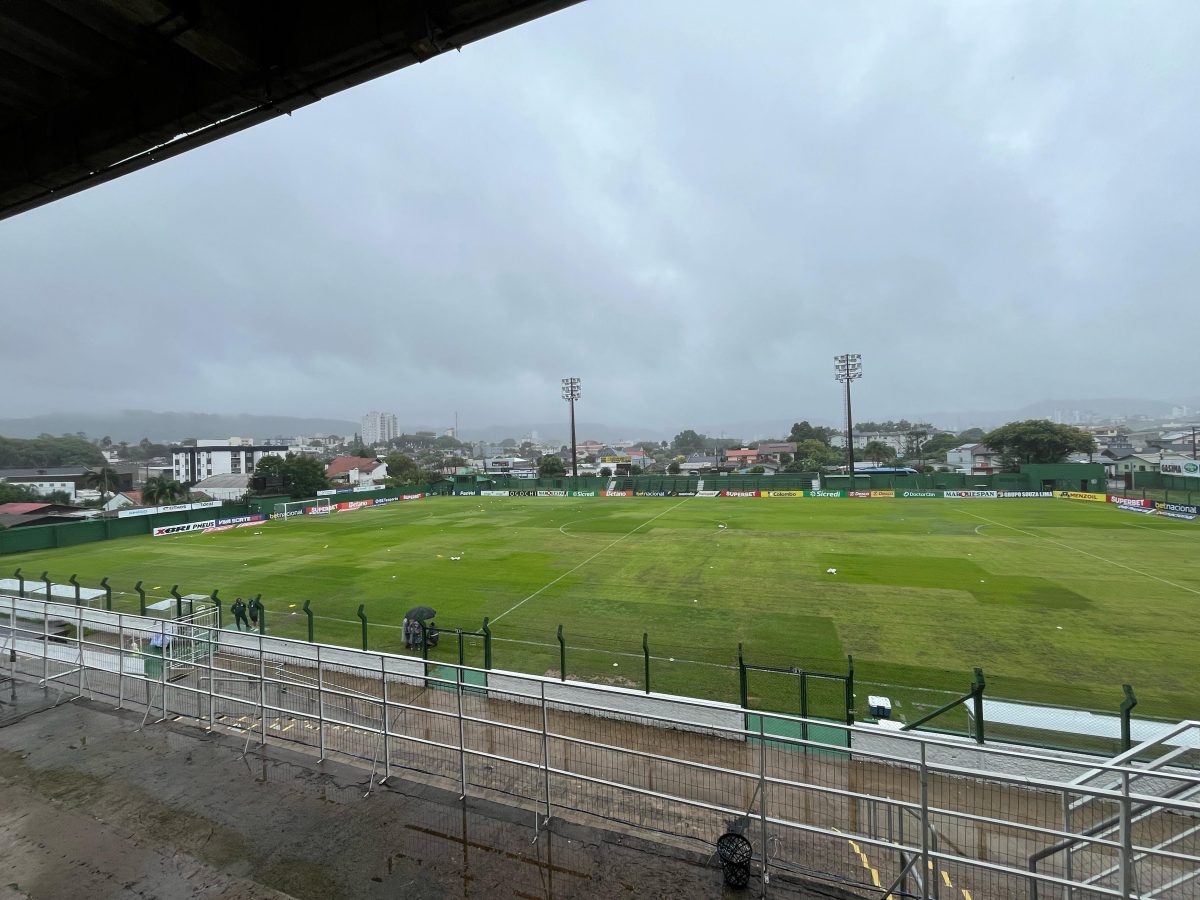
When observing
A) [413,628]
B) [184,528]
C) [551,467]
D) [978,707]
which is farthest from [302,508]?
[978,707]

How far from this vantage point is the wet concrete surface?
5.07 m

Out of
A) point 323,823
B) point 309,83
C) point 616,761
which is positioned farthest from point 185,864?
point 309,83

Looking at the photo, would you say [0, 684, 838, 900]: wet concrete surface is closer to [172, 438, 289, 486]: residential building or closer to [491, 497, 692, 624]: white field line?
[491, 497, 692, 624]: white field line

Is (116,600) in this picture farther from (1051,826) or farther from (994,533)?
(994,533)

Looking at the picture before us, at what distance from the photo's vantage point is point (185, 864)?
5352 mm

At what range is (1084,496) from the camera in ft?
179

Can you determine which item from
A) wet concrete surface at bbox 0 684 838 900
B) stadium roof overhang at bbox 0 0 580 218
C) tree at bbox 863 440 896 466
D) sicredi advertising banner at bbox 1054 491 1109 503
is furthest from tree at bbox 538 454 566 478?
stadium roof overhang at bbox 0 0 580 218

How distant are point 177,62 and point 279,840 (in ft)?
25.8

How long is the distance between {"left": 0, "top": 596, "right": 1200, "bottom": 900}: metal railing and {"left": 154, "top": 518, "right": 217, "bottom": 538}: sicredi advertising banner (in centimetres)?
3561

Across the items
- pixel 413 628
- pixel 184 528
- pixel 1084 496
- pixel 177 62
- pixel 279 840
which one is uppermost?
pixel 177 62

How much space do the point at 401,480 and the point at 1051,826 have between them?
95.1m

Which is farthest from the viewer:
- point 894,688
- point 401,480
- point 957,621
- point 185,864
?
point 401,480

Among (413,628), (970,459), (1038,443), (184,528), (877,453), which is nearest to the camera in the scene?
(413,628)

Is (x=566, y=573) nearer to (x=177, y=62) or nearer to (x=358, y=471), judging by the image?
(x=177, y=62)
